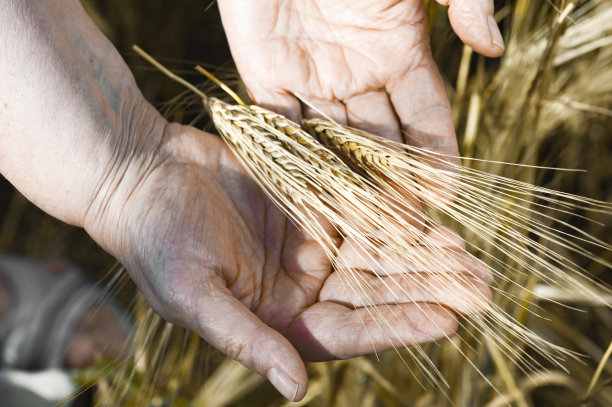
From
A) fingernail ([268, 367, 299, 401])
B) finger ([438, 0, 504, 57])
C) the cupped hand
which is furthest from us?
the cupped hand

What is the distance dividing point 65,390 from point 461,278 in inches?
51.5

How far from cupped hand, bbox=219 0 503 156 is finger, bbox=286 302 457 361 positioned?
1.32 feet

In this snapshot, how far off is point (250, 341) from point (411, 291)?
32 centimetres

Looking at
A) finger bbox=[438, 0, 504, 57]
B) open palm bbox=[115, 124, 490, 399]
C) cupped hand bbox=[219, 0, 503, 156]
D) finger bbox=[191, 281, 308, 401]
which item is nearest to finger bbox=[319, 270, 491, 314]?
open palm bbox=[115, 124, 490, 399]

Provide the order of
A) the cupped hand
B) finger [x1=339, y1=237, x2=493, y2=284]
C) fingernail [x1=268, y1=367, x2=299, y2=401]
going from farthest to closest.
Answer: the cupped hand < finger [x1=339, y1=237, x2=493, y2=284] < fingernail [x1=268, y1=367, x2=299, y2=401]

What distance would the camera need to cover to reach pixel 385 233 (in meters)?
0.98

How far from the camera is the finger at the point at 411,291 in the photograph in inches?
35.8

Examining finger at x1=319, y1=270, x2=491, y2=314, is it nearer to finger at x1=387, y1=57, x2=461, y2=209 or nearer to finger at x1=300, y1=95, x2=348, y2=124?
finger at x1=387, y1=57, x2=461, y2=209

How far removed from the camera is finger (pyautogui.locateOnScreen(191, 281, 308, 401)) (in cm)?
83

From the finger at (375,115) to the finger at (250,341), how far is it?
54 cm

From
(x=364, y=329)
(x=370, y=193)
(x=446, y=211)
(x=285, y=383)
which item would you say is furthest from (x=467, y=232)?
(x=285, y=383)

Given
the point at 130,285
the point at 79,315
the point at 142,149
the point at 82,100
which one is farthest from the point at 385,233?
the point at 130,285

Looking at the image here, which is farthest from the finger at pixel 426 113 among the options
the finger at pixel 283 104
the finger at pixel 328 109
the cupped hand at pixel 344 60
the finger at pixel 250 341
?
the finger at pixel 250 341

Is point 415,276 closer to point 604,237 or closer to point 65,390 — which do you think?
point 65,390
